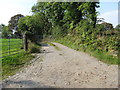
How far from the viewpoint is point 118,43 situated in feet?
28.2

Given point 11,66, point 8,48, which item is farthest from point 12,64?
point 8,48

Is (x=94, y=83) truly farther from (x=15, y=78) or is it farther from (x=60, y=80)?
(x=15, y=78)

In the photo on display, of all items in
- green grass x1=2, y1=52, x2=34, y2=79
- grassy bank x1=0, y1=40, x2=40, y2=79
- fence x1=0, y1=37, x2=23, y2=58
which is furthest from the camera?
fence x1=0, y1=37, x2=23, y2=58

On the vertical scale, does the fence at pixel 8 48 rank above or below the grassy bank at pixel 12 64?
above

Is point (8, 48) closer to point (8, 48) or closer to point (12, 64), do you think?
point (8, 48)

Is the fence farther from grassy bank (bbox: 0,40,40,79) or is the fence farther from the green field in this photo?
grassy bank (bbox: 0,40,40,79)

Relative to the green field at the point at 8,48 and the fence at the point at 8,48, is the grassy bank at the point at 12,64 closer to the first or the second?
the fence at the point at 8,48

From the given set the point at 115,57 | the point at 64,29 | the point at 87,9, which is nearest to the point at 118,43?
the point at 115,57

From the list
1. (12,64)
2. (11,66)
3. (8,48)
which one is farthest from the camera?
(8,48)

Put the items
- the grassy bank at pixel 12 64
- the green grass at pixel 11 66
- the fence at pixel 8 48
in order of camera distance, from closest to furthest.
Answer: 1. the green grass at pixel 11 66
2. the grassy bank at pixel 12 64
3. the fence at pixel 8 48

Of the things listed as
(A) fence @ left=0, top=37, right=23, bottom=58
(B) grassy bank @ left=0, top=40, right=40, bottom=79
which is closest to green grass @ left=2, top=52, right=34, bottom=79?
(B) grassy bank @ left=0, top=40, right=40, bottom=79

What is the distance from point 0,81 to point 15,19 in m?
60.9

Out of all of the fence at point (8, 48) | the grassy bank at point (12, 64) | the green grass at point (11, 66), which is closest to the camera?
the green grass at point (11, 66)

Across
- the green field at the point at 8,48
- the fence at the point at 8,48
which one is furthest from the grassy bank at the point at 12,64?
the green field at the point at 8,48
